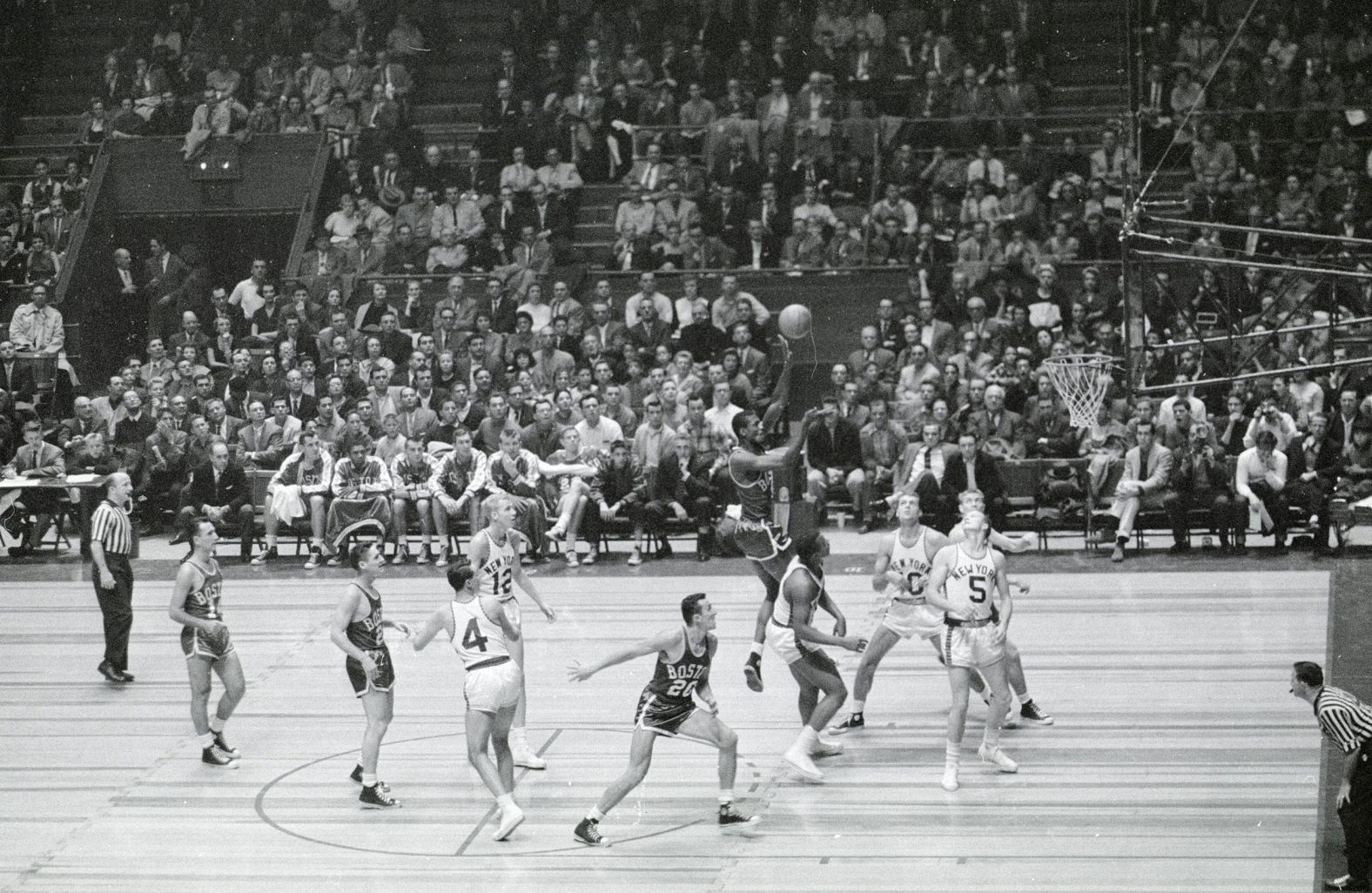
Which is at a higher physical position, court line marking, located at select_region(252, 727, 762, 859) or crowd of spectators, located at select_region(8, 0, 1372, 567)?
crowd of spectators, located at select_region(8, 0, 1372, 567)

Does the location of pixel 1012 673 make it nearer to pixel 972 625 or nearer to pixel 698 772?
pixel 972 625

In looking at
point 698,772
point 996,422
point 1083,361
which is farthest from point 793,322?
point 698,772

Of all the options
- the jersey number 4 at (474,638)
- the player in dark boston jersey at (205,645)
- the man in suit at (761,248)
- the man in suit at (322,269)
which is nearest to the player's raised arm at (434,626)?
the jersey number 4 at (474,638)

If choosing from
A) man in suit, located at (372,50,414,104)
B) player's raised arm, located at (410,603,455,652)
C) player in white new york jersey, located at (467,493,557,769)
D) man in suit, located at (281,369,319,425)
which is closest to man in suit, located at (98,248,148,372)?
man in suit, located at (372,50,414,104)

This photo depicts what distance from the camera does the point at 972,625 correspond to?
11.7m

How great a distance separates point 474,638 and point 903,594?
11.3 feet

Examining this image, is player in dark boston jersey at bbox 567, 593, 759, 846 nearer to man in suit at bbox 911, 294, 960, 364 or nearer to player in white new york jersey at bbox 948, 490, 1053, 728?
player in white new york jersey at bbox 948, 490, 1053, 728

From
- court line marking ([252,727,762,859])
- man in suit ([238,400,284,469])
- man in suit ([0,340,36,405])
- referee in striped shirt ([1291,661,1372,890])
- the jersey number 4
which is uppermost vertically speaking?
man in suit ([0,340,36,405])

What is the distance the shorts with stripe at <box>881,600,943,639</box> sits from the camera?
12820mm

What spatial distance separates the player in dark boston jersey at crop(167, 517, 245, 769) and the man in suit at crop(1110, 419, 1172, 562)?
959 cm

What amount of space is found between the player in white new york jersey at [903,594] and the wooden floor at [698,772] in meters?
0.37

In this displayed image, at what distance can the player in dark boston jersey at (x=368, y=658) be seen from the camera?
11383 millimetres

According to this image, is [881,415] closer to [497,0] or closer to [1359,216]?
[1359,216]

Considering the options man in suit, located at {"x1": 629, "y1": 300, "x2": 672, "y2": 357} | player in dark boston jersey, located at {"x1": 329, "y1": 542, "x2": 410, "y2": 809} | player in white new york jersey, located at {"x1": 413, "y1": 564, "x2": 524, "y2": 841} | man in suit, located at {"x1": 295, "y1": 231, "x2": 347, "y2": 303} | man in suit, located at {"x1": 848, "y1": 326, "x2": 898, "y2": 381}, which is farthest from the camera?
man in suit, located at {"x1": 295, "y1": 231, "x2": 347, "y2": 303}
